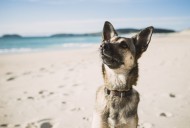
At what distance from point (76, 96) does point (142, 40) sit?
3.46m

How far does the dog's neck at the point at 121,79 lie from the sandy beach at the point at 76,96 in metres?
1.80

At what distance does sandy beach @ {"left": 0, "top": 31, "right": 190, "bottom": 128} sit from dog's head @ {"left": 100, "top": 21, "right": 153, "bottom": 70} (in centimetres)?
196

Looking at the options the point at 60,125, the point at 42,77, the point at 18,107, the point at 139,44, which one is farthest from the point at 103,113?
the point at 42,77

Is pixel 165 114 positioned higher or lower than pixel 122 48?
lower

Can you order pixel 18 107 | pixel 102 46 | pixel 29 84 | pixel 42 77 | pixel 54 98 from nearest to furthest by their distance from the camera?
pixel 102 46, pixel 18 107, pixel 54 98, pixel 29 84, pixel 42 77

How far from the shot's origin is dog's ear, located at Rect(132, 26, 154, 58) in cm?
441

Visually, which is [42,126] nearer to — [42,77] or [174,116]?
[174,116]

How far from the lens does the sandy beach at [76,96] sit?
5906mm

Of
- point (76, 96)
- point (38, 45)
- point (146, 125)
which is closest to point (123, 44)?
point (146, 125)

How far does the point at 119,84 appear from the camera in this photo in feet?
13.8

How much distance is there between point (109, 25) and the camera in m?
4.67

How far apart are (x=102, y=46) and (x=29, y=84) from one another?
5.43 m

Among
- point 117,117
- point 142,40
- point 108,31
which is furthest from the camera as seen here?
point 108,31

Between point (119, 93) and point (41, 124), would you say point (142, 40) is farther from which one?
point (41, 124)
